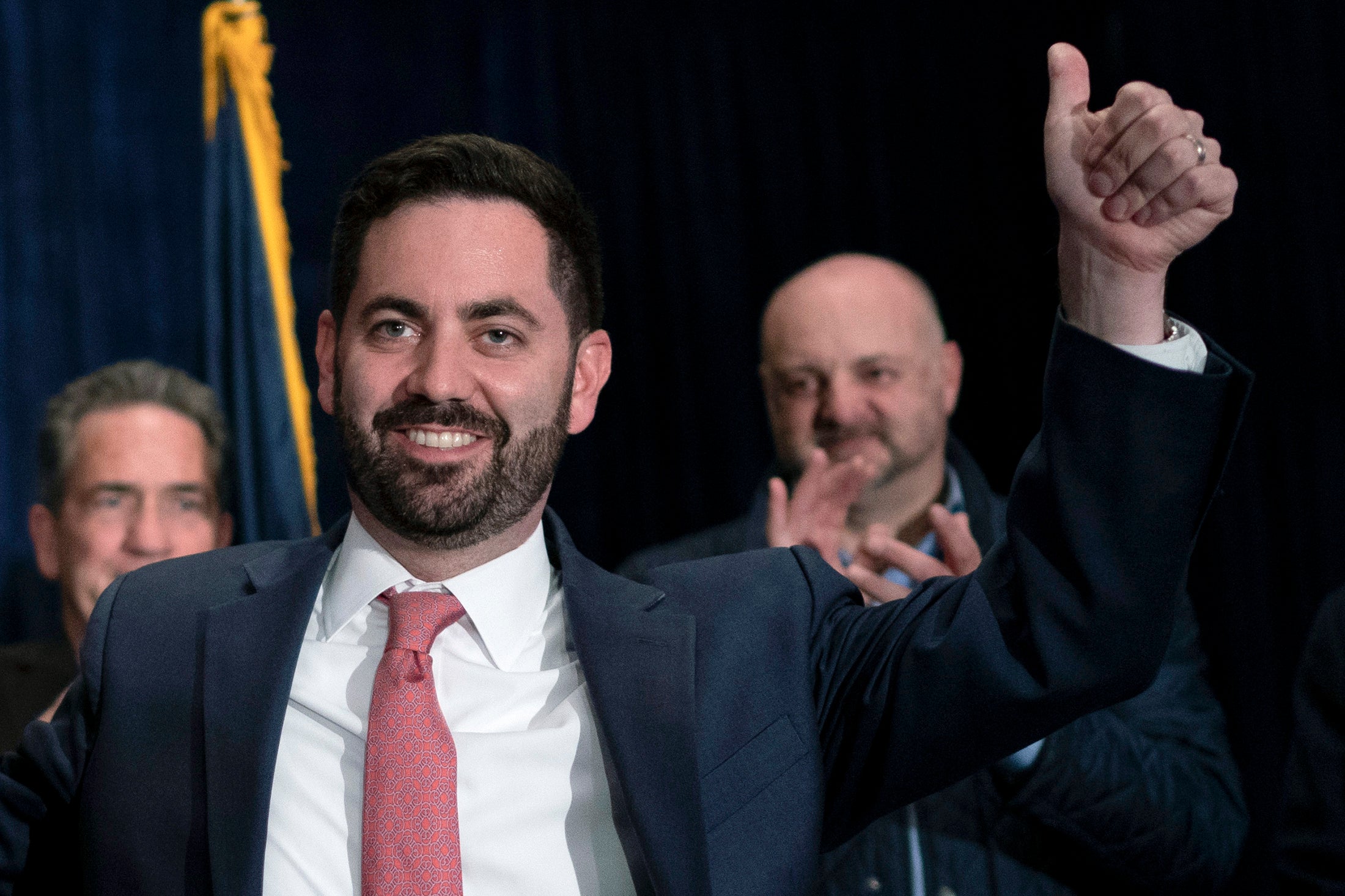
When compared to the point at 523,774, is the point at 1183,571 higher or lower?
higher

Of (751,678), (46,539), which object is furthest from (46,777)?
(46,539)

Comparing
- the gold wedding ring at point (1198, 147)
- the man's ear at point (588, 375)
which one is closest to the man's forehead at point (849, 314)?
the man's ear at point (588, 375)

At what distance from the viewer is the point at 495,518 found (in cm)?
142

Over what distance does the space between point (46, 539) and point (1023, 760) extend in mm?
1800

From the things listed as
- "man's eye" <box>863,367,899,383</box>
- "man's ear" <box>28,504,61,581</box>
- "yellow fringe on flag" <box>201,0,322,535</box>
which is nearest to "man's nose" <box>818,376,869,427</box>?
"man's eye" <box>863,367,899,383</box>

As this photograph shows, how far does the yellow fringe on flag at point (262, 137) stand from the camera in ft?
8.59

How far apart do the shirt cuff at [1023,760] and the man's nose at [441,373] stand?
946mm

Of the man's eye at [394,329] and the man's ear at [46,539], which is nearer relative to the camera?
the man's eye at [394,329]

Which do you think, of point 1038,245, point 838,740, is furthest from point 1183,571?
point 1038,245

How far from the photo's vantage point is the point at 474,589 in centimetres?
141

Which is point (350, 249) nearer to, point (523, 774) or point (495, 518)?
point (495, 518)

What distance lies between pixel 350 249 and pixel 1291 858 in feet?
4.85

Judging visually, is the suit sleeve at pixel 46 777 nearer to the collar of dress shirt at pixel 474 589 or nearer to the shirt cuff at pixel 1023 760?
the collar of dress shirt at pixel 474 589

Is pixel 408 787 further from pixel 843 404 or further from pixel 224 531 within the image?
pixel 224 531
